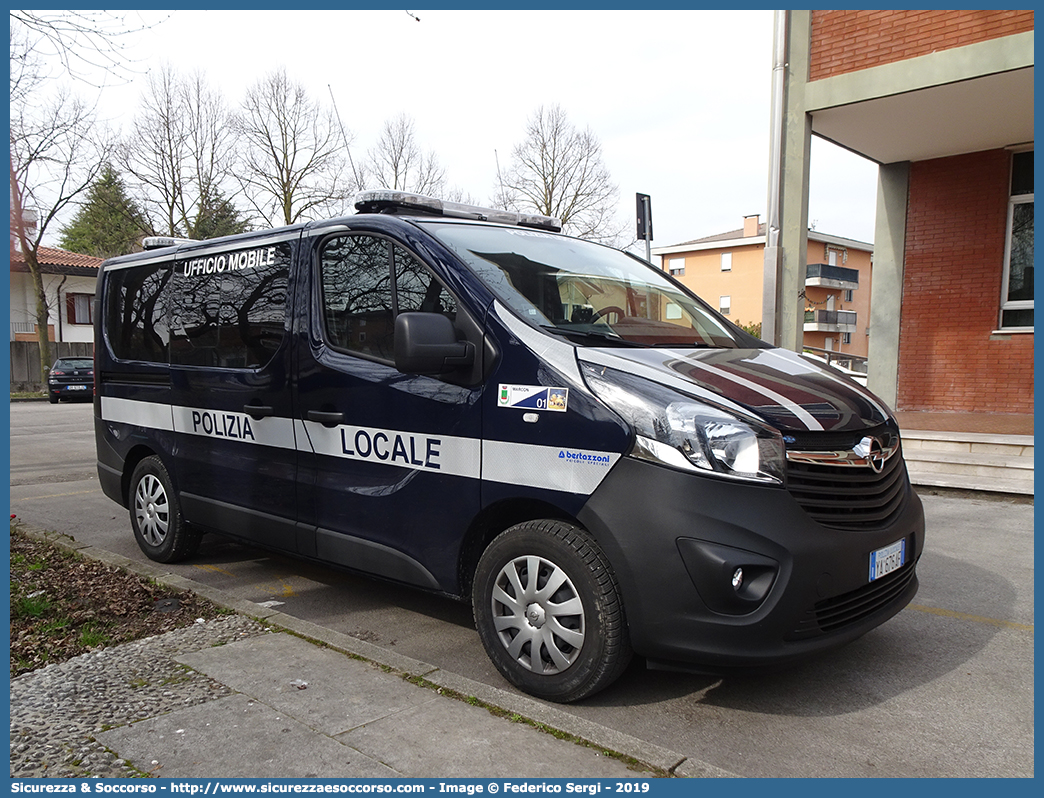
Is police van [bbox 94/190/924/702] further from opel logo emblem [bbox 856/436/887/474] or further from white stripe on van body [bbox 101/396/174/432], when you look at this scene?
white stripe on van body [bbox 101/396/174/432]

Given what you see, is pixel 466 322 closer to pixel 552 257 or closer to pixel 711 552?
pixel 552 257

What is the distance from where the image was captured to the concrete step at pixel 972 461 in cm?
855

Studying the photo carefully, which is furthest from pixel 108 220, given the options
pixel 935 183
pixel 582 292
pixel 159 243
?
pixel 582 292

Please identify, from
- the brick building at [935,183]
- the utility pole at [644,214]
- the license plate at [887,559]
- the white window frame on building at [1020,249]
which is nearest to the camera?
the license plate at [887,559]

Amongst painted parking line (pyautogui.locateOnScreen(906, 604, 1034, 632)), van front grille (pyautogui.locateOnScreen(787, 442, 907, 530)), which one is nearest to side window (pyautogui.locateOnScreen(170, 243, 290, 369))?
van front grille (pyautogui.locateOnScreen(787, 442, 907, 530))

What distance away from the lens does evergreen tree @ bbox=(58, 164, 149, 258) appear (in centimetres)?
3247

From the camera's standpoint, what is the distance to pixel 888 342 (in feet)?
42.1

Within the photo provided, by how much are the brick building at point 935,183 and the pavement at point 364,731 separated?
8.09 m

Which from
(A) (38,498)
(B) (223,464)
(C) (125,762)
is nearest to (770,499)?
(C) (125,762)

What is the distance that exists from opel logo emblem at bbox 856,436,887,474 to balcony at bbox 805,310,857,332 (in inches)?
2388

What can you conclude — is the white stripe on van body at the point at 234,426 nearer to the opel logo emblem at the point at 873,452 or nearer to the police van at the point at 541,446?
the police van at the point at 541,446

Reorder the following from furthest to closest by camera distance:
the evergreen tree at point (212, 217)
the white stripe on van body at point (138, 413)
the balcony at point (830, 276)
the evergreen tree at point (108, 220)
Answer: the balcony at point (830, 276) < the evergreen tree at point (212, 217) < the evergreen tree at point (108, 220) < the white stripe on van body at point (138, 413)

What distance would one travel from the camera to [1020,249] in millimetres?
11664

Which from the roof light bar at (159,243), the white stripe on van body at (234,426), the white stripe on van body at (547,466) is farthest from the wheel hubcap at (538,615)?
the roof light bar at (159,243)
